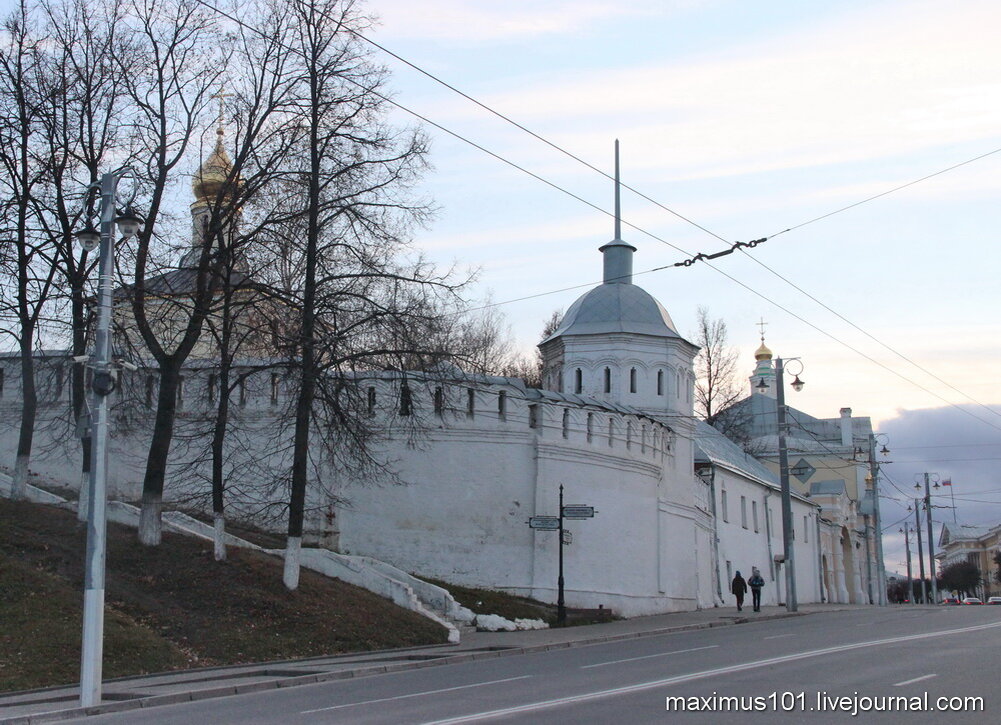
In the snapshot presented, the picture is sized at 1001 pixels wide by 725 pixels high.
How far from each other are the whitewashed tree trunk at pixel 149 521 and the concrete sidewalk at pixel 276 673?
4.81 m

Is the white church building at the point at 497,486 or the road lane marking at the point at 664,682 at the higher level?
the white church building at the point at 497,486

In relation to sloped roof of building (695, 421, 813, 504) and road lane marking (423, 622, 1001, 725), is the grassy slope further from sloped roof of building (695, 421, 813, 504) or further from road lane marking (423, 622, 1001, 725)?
sloped roof of building (695, 421, 813, 504)

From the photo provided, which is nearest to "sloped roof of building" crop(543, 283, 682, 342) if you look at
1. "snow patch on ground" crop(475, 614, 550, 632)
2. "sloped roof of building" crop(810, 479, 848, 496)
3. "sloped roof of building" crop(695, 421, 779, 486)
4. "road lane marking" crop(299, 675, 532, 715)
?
"sloped roof of building" crop(695, 421, 779, 486)

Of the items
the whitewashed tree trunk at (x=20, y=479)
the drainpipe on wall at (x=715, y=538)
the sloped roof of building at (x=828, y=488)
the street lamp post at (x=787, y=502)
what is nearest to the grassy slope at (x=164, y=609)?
the whitewashed tree trunk at (x=20, y=479)

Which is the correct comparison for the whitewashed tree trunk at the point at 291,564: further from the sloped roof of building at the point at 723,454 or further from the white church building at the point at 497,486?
the sloped roof of building at the point at 723,454

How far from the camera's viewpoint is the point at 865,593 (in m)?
71.1

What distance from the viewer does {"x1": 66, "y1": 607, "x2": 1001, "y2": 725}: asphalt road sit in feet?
37.9

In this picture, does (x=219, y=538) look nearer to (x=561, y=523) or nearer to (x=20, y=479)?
(x=20, y=479)

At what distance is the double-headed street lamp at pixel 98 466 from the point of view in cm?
1390

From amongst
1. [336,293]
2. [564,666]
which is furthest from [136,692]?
[336,293]

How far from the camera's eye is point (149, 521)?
22.6 meters

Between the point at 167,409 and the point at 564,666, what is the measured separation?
31.7 feet

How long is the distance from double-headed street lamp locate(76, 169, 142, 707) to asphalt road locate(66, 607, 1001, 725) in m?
0.83

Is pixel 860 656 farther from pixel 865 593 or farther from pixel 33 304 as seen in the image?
pixel 865 593
